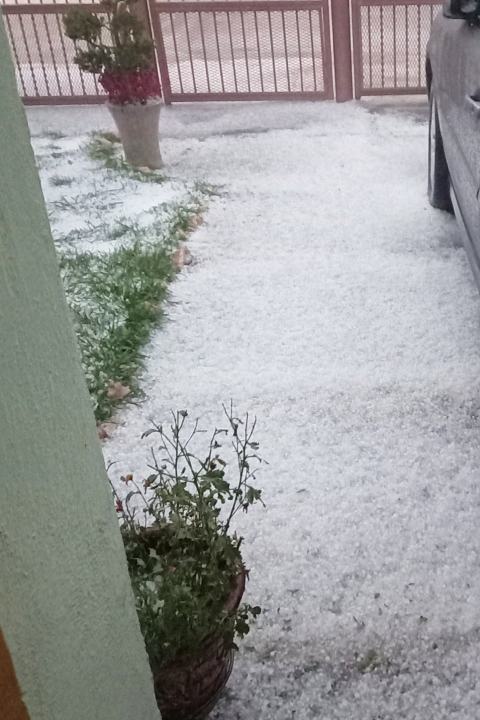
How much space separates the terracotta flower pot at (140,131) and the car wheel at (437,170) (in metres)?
2.07

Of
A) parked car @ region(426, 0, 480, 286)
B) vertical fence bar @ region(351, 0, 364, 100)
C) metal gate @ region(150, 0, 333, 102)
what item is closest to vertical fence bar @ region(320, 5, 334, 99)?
metal gate @ region(150, 0, 333, 102)

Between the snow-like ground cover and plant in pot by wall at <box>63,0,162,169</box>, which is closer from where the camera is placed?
the snow-like ground cover

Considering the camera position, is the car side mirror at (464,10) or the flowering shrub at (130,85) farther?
the flowering shrub at (130,85)

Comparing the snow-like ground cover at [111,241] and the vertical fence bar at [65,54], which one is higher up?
the vertical fence bar at [65,54]

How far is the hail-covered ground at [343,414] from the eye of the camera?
2.01 meters

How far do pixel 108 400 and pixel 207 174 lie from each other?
9.36 feet

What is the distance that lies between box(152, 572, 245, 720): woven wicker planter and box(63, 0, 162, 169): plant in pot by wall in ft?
14.5

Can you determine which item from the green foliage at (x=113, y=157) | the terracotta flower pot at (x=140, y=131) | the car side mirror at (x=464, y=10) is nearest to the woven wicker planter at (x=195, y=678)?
the car side mirror at (x=464, y=10)

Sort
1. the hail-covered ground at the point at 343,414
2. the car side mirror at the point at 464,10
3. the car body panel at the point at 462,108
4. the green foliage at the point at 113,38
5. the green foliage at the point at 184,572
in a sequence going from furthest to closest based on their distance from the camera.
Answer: the green foliage at the point at 113,38 → the car side mirror at the point at 464,10 → the car body panel at the point at 462,108 → the hail-covered ground at the point at 343,414 → the green foliage at the point at 184,572

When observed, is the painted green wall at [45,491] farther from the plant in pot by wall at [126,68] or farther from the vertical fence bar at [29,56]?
the vertical fence bar at [29,56]

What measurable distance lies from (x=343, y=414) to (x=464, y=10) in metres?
1.67

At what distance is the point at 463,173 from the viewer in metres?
3.12

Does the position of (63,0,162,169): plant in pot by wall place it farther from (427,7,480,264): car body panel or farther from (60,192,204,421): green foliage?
(427,7,480,264): car body panel

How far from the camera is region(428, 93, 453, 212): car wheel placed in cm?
423
